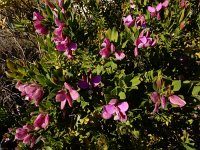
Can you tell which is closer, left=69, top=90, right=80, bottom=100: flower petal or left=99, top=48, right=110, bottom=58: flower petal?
left=69, top=90, right=80, bottom=100: flower petal

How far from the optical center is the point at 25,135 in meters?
1.91

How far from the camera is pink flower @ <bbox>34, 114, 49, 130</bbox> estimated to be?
182 centimetres

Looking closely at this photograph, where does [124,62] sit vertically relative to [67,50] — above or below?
below

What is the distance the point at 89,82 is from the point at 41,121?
0.36m

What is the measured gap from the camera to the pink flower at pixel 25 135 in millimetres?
1896

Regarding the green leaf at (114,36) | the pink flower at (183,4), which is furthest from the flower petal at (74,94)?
the pink flower at (183,4)

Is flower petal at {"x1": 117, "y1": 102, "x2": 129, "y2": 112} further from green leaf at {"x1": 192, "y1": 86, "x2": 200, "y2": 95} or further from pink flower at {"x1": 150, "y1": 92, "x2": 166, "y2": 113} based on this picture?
green leaf at {"x1": 192, "y1": 86, "x2": 200, "y2": 95}

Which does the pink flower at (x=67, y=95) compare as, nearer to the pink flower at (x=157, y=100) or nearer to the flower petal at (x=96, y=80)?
the flower petal at (x=96, y=80)

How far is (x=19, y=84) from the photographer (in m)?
1.97

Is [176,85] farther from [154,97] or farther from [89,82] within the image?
[89,82]

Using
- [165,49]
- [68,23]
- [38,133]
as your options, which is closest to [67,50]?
[68,23]

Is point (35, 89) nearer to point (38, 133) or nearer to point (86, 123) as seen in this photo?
point (38, 133)

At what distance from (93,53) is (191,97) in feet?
2.41

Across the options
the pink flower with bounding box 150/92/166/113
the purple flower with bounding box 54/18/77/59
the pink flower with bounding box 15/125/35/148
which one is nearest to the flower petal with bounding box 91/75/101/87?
the purple flower with bounding box 54/18/77/59
